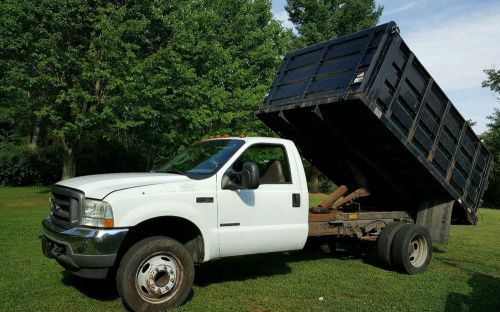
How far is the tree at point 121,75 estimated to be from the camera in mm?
18328

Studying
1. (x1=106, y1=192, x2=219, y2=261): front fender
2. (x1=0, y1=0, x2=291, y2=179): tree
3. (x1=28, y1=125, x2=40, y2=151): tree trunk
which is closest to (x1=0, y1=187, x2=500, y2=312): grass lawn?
(x1=106, y1=192, x2=219, y2=261): front fender

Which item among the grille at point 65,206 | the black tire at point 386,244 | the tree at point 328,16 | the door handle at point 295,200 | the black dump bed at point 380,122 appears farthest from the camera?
the tree at point 328,16

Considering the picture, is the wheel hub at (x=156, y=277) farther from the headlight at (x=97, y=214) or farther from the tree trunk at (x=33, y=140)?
the tree trunk at (x=33, y=140)

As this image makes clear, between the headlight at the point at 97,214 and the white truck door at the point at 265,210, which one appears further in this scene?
the white truck door at the point at 265,210

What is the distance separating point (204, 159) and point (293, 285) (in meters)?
2.12

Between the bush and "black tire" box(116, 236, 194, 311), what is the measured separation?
2401cm

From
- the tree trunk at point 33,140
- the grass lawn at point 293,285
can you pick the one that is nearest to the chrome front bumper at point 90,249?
the grass lawn at point 293,285

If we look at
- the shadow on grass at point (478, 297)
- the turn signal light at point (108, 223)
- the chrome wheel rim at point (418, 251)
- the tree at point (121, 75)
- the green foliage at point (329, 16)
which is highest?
the green foliage at point (329, 16)

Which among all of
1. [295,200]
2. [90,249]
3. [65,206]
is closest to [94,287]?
[65,206]

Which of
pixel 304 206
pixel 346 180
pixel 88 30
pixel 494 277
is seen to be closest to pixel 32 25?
pixel 88 30

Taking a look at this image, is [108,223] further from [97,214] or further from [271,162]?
[271,162]

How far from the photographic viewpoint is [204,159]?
20.6 feet

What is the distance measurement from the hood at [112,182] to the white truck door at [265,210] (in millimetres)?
665

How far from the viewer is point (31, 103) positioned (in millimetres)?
20391
